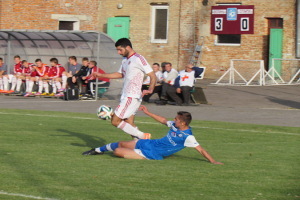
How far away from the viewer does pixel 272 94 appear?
30.5 meters

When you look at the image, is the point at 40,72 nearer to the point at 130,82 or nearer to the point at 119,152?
the point at 130,82

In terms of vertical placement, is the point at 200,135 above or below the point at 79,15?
below

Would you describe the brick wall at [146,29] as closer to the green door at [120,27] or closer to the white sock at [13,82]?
the green door at [120,27]

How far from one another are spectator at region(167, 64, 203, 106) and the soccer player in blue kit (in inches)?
553

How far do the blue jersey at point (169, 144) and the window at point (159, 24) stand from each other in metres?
28.1

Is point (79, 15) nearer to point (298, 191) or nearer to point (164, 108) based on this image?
point (164, 108)

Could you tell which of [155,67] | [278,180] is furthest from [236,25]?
[278,180]

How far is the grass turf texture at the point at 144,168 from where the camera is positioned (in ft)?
29.3

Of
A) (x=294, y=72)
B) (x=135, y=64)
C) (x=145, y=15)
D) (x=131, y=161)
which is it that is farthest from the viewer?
(x=145, y=15)

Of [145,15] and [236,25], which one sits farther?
[145,15]

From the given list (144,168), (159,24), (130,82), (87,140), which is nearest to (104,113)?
(130,82)

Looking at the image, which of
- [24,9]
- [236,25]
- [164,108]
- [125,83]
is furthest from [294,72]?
[125,83]

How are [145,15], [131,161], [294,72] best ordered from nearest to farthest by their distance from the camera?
1. [131,161]
2. [294,72]
3. [145,15]

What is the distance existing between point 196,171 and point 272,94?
20306 mm
